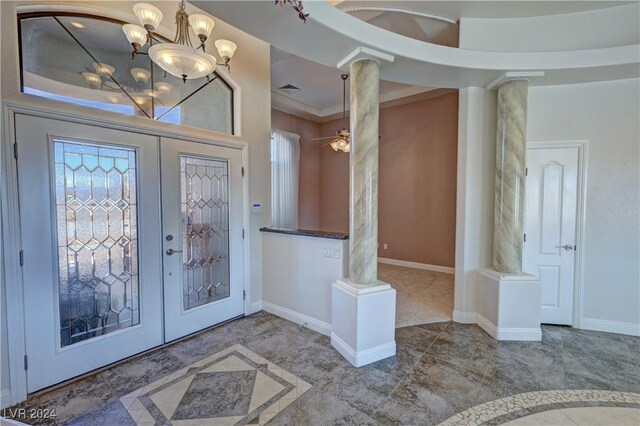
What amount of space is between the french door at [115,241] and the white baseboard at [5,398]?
0.41 ft

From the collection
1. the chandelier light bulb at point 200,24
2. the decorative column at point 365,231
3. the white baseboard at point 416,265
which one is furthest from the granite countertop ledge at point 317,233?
the white baseboard at point 416,265

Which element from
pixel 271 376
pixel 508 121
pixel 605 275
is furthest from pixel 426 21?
pixel 271 376

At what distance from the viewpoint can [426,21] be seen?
3.40 metres

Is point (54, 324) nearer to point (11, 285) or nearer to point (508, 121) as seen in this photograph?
point (11, 285)

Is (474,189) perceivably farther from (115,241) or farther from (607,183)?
(115,241)

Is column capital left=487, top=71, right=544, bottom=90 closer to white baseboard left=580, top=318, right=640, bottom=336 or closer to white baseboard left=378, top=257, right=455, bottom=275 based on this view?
white baseboard left=580, top=318, right=640, bottom=336

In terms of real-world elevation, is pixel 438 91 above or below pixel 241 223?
above

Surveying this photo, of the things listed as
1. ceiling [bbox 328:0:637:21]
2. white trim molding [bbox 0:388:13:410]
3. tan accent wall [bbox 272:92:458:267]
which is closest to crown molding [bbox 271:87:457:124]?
tan accent wall [bbox 272:92:458:267]

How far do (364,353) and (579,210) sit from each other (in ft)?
9.98

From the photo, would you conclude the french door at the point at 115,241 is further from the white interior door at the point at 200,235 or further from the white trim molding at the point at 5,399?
the white trim molding at the point at 5,399

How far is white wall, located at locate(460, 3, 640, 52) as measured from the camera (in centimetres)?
302

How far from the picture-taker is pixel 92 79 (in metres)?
2.48

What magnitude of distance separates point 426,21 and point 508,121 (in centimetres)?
153

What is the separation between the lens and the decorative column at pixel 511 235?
3.12 meters
